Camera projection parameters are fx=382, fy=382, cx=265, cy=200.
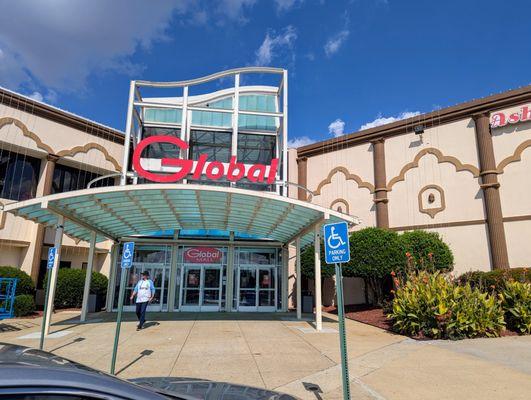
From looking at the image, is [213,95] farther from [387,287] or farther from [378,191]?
[387,287]

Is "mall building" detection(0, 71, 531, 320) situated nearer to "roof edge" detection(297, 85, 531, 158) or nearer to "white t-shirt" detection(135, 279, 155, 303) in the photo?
"roof edge" detection(297, 85, 531, 158)

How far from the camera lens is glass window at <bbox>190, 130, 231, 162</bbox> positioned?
24312 millimetres

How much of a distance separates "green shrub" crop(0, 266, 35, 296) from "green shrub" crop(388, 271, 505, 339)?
53.8ft

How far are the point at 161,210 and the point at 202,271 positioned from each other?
6.32 metres

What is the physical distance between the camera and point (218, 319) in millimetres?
16234

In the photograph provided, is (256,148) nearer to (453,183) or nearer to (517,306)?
(453,183)

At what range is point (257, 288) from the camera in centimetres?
2111

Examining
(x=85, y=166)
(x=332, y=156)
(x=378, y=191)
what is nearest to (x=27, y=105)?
(x=85, y=166)

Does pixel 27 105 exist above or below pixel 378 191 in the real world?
above

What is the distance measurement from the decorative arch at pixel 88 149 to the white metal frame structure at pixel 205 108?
1.50 metres

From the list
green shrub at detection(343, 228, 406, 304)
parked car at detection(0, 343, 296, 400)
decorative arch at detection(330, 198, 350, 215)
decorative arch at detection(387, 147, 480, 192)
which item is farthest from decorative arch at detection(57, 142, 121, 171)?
parked car at detection(0, 343, 296, 400)

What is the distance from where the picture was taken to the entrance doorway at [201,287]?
20.5 metres

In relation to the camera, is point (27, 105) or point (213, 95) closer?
point (27, 105)

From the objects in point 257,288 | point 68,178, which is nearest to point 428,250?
point 257,288
